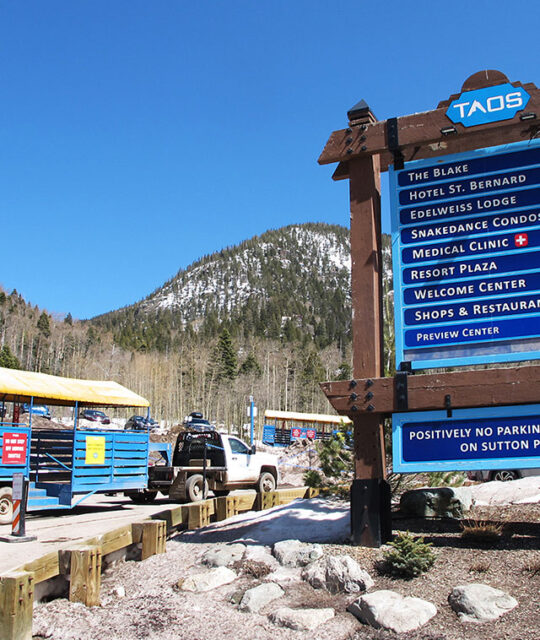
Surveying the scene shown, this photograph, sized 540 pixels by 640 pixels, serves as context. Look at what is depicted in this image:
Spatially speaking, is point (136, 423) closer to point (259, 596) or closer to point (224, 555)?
point (224, 555)

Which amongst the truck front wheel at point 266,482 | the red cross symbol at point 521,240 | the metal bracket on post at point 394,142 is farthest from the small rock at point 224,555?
the truck front wheel at point 266,482

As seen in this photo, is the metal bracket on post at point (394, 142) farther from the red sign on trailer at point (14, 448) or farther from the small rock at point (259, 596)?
the red sign on trailer at point (14, 448)

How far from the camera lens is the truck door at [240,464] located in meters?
16.0

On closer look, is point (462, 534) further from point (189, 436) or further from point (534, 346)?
point (189, 436)

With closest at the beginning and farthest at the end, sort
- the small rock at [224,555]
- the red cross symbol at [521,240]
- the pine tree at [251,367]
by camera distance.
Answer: the red cross symbol at [521,240], the small rock at [224,555], the pine tree at [251,367]

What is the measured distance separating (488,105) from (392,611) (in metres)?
5.76

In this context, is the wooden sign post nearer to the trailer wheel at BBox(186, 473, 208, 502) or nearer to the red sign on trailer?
the red sign on trailer

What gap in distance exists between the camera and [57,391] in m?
13.4

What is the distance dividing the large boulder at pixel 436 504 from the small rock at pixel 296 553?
2.02m

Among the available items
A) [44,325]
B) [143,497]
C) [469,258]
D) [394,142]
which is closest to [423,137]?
[394,142]

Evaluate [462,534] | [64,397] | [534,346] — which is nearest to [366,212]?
[534,346]

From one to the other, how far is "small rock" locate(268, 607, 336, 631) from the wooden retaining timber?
2103mm

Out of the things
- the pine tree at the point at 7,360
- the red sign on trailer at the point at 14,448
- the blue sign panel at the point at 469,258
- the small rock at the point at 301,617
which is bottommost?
the small rock at the point at 301,617

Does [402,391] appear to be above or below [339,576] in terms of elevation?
above
